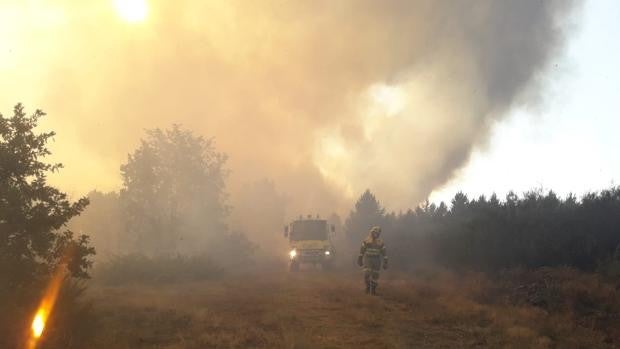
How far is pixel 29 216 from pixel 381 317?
27.9ft

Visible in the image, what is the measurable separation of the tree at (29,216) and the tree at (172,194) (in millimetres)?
29510

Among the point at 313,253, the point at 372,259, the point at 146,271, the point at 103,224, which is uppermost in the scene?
the point at 103,224

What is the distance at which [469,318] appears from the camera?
12.4 metres

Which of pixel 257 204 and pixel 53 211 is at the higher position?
pixel 257 204

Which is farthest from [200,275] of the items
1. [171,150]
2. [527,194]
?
[171,150]

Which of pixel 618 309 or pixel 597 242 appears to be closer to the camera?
pixel 618 309

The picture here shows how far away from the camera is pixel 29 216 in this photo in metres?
10.9

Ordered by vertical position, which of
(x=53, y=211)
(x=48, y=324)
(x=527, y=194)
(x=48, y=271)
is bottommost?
(x=48, y=324)

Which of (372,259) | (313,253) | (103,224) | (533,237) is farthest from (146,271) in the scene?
(103,224)

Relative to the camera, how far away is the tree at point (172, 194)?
4131cm

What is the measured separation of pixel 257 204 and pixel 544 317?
312 ft

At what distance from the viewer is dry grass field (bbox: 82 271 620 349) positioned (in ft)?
32.1

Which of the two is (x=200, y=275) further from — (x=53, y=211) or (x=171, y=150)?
(x=171, y=150)

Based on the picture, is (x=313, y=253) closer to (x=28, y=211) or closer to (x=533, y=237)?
(x=533, y=237)
